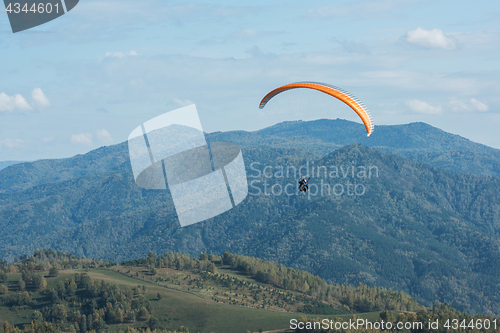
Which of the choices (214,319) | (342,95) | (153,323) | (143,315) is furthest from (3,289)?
(342,95)

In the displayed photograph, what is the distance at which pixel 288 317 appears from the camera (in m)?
197

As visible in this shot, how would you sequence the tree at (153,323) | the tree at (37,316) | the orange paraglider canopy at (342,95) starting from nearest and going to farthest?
the orange paraglider canopy at (342,95) → the tree at (153,323) → the tree at (37,316)

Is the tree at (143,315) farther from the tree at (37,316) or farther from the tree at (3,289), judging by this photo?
the tree at (3,289)

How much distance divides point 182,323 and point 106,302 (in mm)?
32076

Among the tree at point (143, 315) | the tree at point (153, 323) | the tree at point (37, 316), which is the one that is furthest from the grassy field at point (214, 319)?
the tree at point (37, 316)

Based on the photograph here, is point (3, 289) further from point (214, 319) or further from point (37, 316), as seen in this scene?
point (214, 319)

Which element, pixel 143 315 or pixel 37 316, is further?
pixel 143 315

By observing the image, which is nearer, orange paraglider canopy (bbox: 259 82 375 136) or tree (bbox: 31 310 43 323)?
orange paraglider canopy (bbox: 259 82 375 136)

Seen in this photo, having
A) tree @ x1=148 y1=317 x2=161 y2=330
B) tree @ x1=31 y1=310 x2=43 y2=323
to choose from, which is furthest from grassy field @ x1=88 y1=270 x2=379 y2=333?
tree @ x1=31 y1=310 x2=43 y2=323

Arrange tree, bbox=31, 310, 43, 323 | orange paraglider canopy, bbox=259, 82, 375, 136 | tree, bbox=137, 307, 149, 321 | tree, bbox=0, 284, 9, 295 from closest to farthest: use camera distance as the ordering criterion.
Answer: orange paraglider canopy, bbox=259, 82, 375, 136 < tree, bbox=31, 310, 43, 323 < tree, bbox=137, 307, 149, 321 < tree, bbox=0, 284, 9, 295

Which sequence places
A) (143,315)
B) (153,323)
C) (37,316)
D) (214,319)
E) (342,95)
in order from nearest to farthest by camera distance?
(342,95) < (153,323) < (37,316) < (143,315) < (214,319)

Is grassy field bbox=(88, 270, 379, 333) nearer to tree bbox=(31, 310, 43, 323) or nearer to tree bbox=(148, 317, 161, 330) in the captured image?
tree bbox=(148, 317, 161, 330)

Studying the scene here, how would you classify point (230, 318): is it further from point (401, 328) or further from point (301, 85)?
point (301, 85)

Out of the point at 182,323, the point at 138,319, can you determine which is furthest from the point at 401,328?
the point at 138,319
